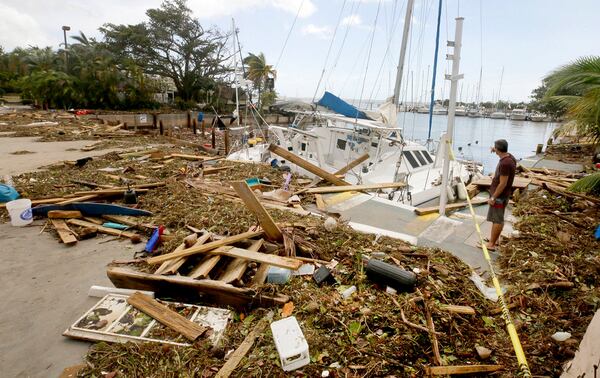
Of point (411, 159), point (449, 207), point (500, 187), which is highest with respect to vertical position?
point (500, 187)

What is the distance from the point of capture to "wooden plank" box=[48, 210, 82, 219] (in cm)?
561

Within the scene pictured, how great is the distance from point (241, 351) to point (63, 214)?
192 inches

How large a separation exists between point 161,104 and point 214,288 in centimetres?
3590

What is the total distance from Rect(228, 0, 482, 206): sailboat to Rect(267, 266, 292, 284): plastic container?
6.63 m

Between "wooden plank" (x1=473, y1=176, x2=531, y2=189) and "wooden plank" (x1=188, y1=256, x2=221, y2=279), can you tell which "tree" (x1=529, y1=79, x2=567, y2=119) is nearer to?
"wooden plank" (x1=473, y1=176, x2=531, y2=189)

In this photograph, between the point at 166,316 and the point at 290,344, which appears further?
the point at 166,316

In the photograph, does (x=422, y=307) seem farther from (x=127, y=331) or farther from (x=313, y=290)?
(x=127, y=331)

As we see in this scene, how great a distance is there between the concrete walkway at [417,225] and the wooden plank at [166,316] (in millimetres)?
3425

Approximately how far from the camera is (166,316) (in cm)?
310

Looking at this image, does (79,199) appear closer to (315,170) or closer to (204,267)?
(204,267)

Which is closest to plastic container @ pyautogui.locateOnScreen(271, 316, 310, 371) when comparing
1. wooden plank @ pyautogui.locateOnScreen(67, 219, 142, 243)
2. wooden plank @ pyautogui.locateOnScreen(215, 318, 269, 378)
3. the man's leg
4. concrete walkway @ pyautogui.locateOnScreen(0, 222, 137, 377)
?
wooden plank @ pyautogui.locateOnScreen(215, 318, 269, 378)

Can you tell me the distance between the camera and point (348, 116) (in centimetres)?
1188

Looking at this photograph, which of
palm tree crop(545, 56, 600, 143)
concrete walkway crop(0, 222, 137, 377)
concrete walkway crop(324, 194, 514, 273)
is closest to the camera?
concrete walkway crop(0, 222, 137, 377)

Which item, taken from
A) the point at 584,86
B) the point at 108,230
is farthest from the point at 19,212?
the point at 584,86
